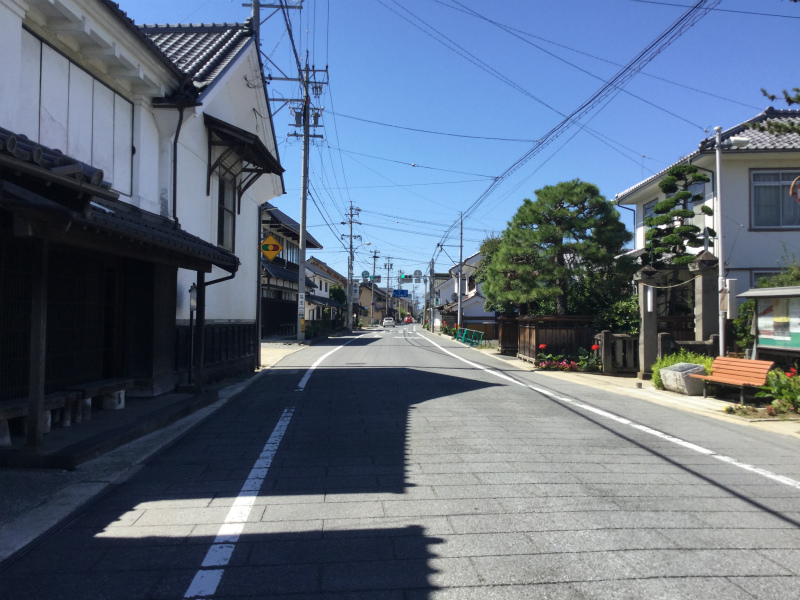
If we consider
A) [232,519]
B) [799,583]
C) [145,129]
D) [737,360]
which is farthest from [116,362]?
[737,360]

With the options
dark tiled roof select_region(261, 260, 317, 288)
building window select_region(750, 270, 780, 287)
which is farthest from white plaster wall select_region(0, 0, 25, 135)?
dark tiled roof select_region(261, 260, 317, 288)

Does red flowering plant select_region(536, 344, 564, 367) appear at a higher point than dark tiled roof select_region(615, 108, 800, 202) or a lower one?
lower

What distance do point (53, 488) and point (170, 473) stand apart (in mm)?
1159

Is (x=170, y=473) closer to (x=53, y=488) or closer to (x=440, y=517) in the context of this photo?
(x=53, y=488)

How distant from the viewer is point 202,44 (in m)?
16.1

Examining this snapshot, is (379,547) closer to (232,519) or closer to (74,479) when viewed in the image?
(232,519)

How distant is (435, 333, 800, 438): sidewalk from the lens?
10117 millimetres

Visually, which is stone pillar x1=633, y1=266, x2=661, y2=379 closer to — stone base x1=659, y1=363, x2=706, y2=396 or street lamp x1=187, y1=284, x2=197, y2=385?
stone base x1=659, y1=363, x2=706, y2=396

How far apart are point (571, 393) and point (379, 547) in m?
10.3

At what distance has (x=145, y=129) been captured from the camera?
1169cm

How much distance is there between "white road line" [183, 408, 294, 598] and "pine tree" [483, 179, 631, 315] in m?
15.2

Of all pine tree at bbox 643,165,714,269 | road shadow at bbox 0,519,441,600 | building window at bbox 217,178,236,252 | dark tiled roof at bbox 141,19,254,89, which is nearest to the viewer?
road shadow at bbox 0,519,441,600

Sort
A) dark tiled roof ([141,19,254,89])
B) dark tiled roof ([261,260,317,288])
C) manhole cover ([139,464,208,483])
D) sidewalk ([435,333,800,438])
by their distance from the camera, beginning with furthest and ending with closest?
dark tiled roof ([261,260,317,288])
dark tiled roof ([141,19,254,89])
sidewalk ([435,333,800,438])
manhole cover ([139,464,208,483])

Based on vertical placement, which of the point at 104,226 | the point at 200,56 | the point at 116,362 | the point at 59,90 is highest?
the point at 200,56
